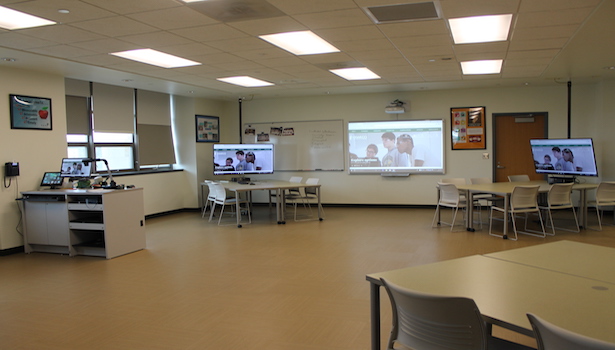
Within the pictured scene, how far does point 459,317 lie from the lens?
1.95 m

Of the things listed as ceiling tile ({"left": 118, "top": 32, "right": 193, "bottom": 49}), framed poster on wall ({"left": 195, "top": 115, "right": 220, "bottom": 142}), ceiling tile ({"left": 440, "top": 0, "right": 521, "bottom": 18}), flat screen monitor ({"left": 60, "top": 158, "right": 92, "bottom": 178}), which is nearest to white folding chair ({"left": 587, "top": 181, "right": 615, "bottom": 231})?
ceiling tile ({"left": 440, "top": 0, "right": 521, "bottom": 18})

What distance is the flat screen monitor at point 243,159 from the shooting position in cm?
1039

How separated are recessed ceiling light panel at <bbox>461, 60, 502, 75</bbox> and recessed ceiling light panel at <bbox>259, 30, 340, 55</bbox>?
2.57 meters

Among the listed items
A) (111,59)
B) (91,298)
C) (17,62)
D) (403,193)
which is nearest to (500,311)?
(91,298)

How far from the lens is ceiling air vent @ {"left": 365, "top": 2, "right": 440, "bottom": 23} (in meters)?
4.29

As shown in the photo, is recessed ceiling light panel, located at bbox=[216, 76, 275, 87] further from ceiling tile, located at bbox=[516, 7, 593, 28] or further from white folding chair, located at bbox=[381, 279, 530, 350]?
white folding chair, located at bbox=[381, 279, 530, 350]

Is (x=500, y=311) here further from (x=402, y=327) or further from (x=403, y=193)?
(x=403, y=193)

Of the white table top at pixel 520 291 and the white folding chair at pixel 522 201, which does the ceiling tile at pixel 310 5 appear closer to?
the white table top at pixel 520 291

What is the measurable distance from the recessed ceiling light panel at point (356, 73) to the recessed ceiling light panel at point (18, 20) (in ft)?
14.2

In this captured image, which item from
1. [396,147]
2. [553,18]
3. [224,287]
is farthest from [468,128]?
[224,287]

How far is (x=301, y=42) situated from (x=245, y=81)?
3260 millimetres

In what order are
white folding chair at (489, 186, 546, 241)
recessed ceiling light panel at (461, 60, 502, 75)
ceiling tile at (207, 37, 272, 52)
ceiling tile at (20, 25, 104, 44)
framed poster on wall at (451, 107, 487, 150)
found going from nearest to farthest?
ceiling tile at (20, 25, 104, 44) → ceiling tile at (207, 37, 272, 52) → white folding chair at (489, 186, 546, 241) → recessed ceiling light panel at (461, 60, 502, 75) → framed poster on wall at (451, 107, 487, 150)

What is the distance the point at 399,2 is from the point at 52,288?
4.69 m

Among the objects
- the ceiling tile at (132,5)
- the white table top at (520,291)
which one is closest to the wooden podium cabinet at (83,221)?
the ceiling tile at (132,5)
